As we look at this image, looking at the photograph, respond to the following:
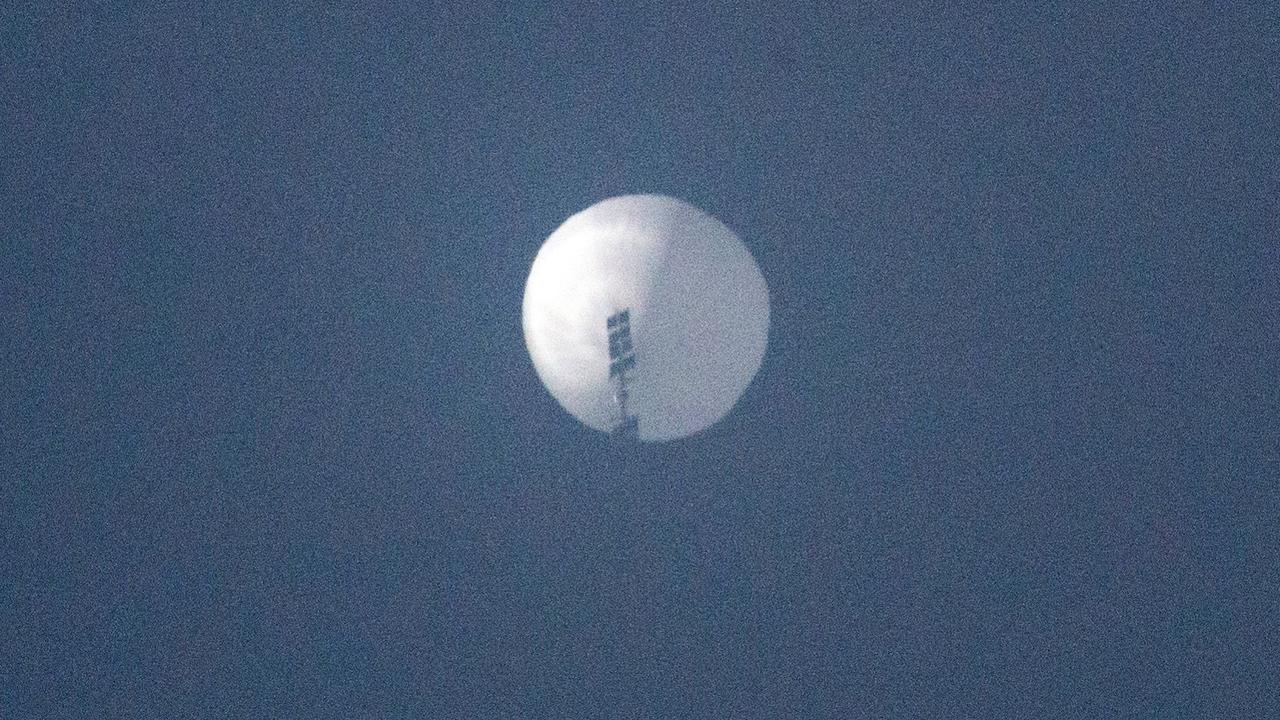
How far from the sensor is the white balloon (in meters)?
8.65

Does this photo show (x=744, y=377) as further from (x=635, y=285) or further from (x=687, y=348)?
(x=635, y=285)

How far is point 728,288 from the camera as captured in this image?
875cm

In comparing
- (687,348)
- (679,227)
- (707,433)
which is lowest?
(707,433)

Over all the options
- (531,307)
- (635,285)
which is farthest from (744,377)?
(531,307)

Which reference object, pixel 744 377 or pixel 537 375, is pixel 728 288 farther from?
pixel 537 375

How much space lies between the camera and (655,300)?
343 inches

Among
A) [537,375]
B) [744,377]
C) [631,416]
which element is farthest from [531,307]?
[744,377]

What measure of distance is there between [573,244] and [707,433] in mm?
1632

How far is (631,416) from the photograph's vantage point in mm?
8539

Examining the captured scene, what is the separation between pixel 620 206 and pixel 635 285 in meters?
0.57

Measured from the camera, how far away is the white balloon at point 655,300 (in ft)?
28.4

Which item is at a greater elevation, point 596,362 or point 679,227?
point 679,227

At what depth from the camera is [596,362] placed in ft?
28.1

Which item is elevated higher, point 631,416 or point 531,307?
point 531,307
